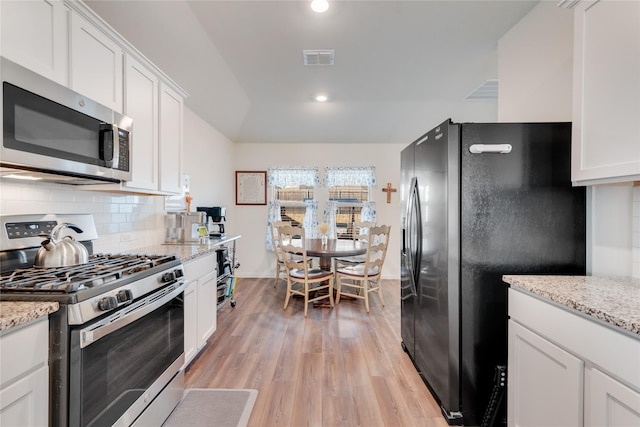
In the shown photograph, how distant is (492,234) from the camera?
5.42ft

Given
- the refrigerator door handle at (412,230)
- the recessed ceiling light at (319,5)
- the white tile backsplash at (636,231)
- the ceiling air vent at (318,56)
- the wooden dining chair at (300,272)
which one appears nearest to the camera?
the white tile backsplash at (636,231)

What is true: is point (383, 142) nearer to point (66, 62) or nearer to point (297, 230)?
point (297, 230)

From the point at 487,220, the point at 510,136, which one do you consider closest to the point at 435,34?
the point at 510,136

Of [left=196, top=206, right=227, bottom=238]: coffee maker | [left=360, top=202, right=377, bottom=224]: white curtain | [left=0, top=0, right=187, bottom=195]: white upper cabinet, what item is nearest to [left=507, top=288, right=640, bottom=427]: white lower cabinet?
[left=0, top=0, right=187, bottom=195]: white upper cabinet

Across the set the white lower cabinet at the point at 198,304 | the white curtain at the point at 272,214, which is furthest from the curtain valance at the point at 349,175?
the white lower cabinet at the point at 198,304

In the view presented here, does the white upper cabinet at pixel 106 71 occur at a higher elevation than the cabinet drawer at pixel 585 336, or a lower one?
higher

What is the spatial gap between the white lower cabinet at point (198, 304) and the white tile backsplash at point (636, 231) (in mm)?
2615

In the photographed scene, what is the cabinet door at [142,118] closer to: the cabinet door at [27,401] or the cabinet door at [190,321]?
the cabinet door at [190,321]

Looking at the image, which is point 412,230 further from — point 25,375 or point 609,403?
point 25,375

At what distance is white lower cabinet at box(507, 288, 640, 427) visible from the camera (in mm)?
885

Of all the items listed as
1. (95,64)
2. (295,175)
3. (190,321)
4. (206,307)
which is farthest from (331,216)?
(95,64)

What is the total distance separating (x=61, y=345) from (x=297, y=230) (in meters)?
2.48

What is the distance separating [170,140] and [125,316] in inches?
64.6

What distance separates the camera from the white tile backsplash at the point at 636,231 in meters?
1.40
